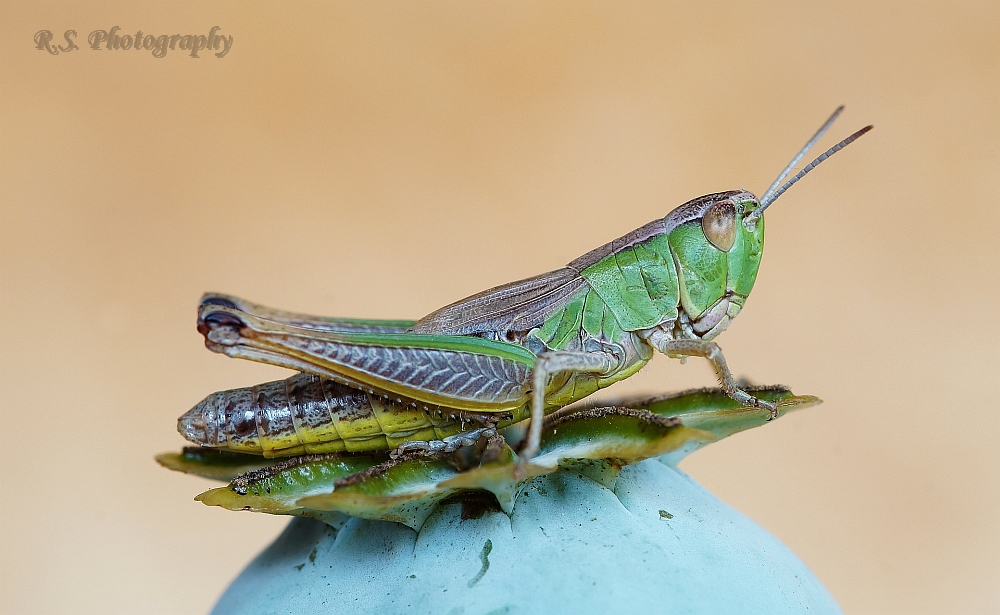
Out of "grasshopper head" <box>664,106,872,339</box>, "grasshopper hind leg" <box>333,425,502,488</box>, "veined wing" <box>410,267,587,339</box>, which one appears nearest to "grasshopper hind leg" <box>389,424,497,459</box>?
"grasshopper hind leg" <box>333,425,502,488</box>

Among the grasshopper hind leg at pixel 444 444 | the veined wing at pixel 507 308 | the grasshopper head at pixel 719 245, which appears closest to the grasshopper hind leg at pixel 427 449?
the grasshopper hind leg at pixel 444 444

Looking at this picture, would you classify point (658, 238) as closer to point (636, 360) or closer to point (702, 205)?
point (702, 205)

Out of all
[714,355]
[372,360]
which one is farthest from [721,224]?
[372,360]

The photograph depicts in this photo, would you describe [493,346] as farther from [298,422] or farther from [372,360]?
[298,422]

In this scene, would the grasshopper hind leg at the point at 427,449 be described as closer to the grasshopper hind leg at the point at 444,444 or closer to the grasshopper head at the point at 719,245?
the grasshopper hind leg at the point at 444,444

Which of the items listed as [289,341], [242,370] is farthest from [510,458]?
[242,370]

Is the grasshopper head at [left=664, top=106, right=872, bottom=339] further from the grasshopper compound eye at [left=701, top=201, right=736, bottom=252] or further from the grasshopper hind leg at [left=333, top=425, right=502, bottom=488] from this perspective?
the grasshopper hind leg at [left=333, top=425, right=502, bottom=488]
